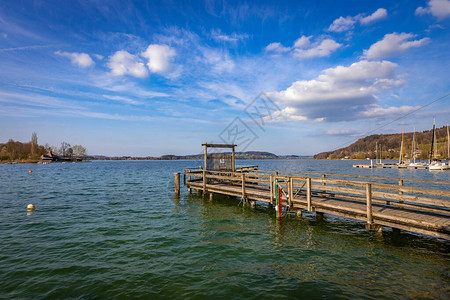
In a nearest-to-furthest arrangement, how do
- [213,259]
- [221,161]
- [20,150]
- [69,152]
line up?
[213,259] → [221,161] → [20,150] → [69,152]

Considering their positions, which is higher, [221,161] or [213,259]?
[221,161]

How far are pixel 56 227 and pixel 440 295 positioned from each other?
15457mm

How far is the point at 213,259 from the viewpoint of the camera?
787 cm

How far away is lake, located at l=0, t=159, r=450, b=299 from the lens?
596 centimetres

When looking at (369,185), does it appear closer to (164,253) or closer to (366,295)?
(366,295)

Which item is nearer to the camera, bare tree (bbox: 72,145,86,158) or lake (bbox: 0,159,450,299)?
lake (bbox: 0,159,450,299)

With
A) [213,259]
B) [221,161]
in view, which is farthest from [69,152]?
[213,259]

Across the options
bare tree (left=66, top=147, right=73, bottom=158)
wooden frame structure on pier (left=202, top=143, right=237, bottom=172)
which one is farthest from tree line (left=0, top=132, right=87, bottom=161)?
wooden frame structure on pier (left=202, top=143, right=237, bottom=172)

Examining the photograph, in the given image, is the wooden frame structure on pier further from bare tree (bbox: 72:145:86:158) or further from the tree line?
bare tree (bbox: 72:145:86:158)

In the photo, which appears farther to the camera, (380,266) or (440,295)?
(380,266)

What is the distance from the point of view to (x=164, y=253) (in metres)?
8.34

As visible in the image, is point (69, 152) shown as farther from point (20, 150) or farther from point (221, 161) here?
point (221, 161)

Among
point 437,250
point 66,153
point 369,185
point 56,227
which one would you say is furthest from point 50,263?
point 66,153

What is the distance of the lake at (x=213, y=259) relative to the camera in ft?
19.6
